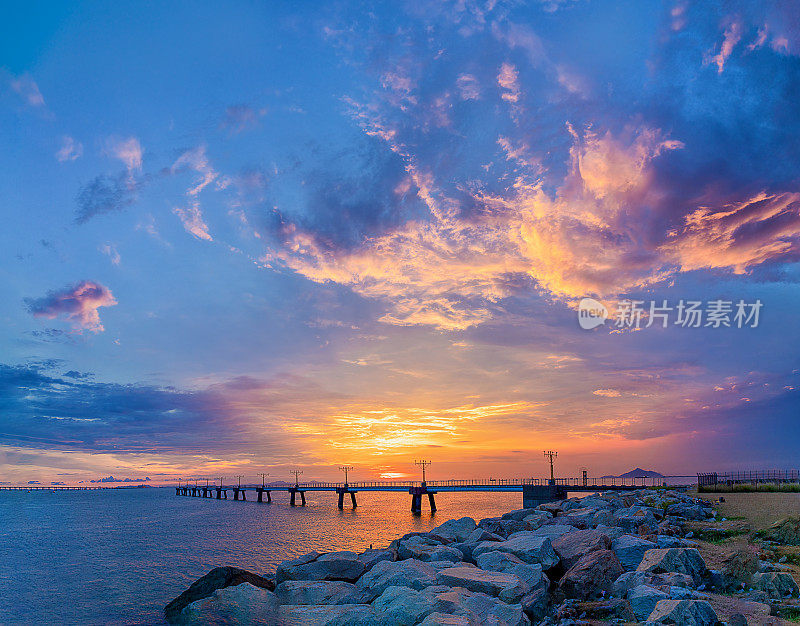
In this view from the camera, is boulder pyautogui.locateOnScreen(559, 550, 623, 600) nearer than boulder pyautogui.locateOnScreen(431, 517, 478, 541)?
Yes

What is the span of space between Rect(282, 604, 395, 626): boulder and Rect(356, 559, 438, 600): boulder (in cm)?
129

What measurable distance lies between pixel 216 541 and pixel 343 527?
1943 cm

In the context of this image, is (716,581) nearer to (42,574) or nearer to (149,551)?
(42,574)

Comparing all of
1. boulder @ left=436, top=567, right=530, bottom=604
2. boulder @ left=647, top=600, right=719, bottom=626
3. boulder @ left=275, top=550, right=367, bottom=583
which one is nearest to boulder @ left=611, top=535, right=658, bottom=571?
boulder @ left=436, top=567, right=530, bottom=604

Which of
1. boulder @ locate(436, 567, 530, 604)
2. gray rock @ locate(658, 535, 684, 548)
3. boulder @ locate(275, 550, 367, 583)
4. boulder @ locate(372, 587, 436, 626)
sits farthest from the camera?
boulder @ locate(275, 550, 367, 583)

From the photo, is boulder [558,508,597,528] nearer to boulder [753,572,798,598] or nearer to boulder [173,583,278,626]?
boulder [753,572,798,598]

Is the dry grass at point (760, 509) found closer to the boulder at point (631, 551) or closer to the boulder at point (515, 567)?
the boulder at point (631, 551)

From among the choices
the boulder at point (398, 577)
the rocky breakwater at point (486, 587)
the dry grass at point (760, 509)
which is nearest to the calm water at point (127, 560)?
the rocky breakwater at point (486, 587)

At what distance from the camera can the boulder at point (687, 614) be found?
9.87 meters

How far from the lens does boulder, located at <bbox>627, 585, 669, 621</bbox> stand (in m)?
11.1

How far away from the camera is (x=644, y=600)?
1133cm

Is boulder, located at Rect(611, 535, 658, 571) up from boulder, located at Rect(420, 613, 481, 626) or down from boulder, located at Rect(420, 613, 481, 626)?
up

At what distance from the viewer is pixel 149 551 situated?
43.6 m

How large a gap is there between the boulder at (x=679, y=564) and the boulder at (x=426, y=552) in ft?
23.7
